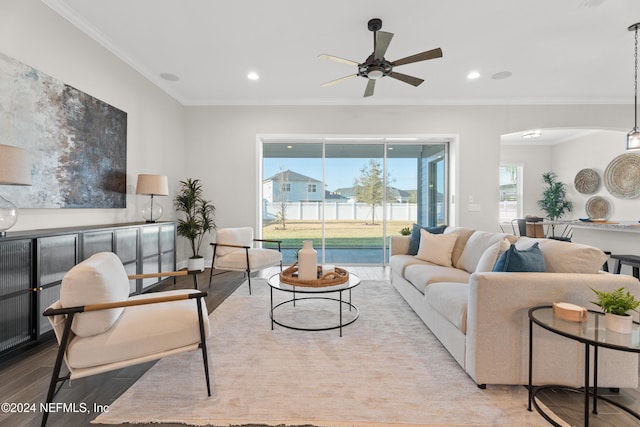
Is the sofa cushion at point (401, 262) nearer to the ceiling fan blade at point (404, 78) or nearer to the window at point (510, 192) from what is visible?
the ceiling fan blade at point (404, 78)

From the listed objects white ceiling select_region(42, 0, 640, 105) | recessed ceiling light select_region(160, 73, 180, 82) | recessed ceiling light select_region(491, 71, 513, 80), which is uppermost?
recessed ceiling light select_region(491, 71, 513, 80)

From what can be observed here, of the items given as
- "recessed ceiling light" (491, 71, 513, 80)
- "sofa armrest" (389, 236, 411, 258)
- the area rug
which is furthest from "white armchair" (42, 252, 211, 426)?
"recessed ceiling light" (491, 71, 513, 80)

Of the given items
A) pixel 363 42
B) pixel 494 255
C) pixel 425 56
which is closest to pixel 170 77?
pixel 363 42

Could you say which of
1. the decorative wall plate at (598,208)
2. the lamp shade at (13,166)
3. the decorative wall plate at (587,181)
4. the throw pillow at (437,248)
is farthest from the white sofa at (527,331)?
the decorative wall plate at (587,181)

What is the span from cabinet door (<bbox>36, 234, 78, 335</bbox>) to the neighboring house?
3380mm

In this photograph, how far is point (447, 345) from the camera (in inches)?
80.6

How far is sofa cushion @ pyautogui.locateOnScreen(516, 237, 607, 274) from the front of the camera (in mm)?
1752

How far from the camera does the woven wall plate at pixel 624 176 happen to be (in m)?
5.73

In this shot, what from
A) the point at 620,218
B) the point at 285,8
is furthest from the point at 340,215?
the point at 620,218

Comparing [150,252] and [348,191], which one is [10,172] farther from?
[348,191]

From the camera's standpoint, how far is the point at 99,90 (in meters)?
3.20

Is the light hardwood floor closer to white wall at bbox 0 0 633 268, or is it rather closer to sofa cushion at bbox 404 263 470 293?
sofa cushion at bbox 404 263 470 293

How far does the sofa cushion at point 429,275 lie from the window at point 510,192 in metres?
6.02

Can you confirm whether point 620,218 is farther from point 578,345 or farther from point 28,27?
point 28,27
